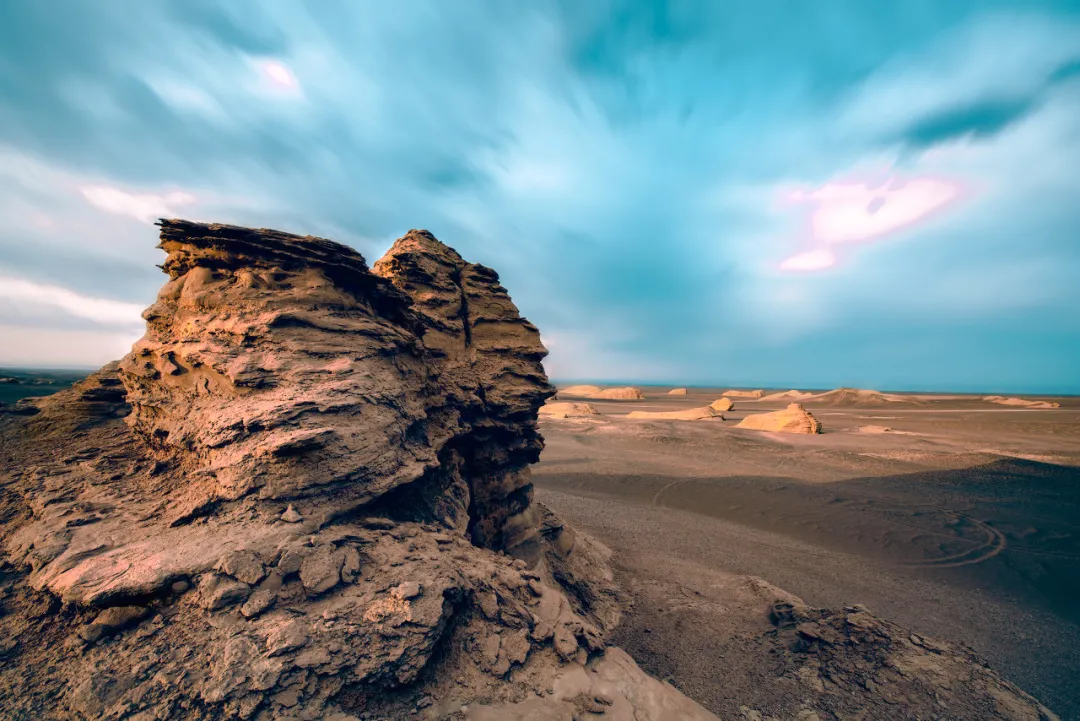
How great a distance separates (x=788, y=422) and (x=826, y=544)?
2718 centimetres

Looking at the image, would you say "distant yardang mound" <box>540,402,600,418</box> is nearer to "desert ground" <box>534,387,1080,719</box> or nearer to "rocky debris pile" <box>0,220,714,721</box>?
"desert ground" <box>534,387,1080,719</box>

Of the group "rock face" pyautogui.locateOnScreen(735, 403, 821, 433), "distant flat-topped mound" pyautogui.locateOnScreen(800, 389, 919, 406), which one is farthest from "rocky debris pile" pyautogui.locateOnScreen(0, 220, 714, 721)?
"distant flat-topped mound" pyautogui.locateOnScreen(800, 389, 919, 406)

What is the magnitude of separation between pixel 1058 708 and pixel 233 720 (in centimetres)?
1309

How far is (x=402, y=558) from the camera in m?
5.07

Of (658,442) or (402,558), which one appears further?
(658,442)

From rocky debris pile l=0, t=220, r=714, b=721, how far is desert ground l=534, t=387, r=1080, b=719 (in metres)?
4.59

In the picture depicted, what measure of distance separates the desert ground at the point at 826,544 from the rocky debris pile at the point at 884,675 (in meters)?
0.56

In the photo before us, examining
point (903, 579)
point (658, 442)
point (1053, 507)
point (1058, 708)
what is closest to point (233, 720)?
point (1058, 708)

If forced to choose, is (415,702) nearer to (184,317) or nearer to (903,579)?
(184,317)

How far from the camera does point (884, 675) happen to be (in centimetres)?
691

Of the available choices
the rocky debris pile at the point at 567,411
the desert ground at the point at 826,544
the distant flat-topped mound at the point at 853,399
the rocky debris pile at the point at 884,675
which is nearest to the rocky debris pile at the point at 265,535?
the rocky debris pile at the point at 884,675

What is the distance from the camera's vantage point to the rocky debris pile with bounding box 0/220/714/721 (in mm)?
3635

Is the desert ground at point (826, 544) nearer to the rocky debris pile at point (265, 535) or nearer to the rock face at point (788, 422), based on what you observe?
the rocky debris pile at point (265, 535)

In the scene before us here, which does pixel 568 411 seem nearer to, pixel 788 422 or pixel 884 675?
pixel 788 422
